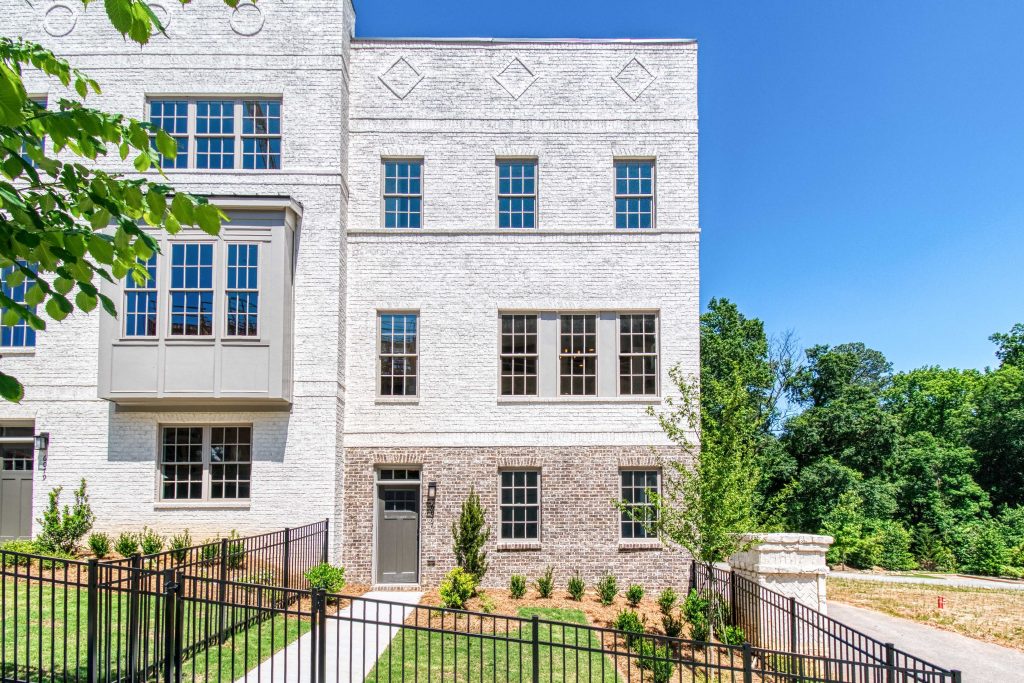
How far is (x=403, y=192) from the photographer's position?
17.9 metres

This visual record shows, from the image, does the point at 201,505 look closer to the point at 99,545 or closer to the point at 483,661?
the point at 99,545

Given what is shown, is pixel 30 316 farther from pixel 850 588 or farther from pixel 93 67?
pixel 850 588

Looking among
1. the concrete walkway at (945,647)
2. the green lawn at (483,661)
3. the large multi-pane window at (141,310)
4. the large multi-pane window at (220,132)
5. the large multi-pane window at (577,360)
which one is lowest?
the concrete walkway at (945,647)

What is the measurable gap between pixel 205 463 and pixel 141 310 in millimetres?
3332

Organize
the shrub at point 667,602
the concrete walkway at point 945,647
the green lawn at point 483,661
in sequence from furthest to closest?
the shrub at point 667,602 → the concrete walkway at point 945,647 → the green lawn at point 483,661

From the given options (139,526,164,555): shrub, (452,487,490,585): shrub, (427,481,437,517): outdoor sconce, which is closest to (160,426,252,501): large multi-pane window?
(139,526,164,555): shrub

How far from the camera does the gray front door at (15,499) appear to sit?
1634cm

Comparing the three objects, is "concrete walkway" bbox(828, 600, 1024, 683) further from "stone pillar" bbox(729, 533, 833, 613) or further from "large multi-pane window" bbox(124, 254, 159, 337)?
"large multi-pane window" bbox(124, 254, 159, 337)

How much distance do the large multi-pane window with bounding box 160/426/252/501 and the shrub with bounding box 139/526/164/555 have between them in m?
0.72

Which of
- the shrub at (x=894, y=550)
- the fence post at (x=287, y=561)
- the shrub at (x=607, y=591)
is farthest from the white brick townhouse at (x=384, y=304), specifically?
the shrub at (x=894, y=550)

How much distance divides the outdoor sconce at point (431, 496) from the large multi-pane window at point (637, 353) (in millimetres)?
4536

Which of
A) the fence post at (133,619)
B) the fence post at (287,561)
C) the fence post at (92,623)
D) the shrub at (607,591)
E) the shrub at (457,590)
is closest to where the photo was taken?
the fence post at (92,623)

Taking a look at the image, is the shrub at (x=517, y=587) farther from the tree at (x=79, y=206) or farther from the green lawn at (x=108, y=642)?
the tree at (x=79, y=206)

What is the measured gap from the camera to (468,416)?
1725 cm
